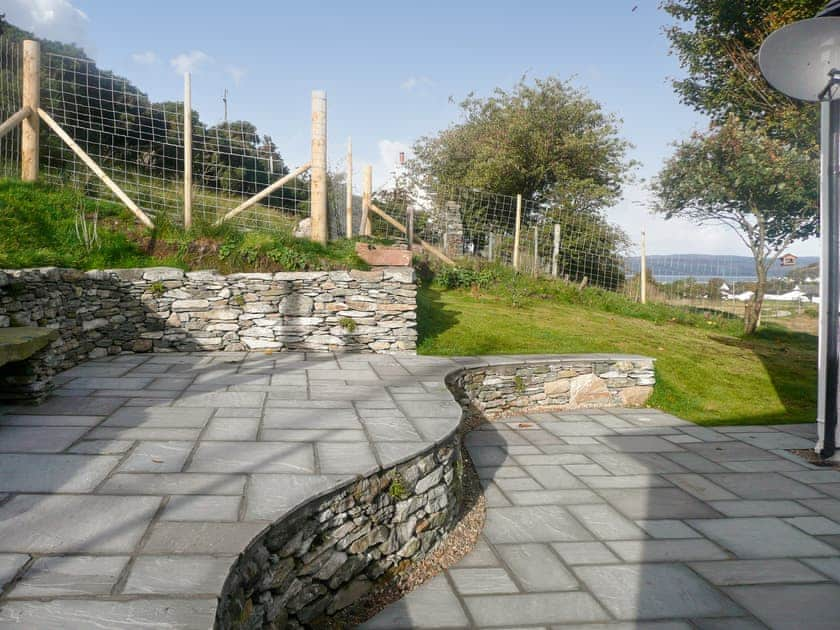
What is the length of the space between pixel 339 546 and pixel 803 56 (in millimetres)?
4708

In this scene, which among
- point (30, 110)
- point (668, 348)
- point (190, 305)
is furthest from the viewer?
point (668, 348)

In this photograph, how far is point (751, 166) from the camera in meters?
9.23

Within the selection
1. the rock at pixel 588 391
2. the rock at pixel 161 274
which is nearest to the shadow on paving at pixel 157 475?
the rock at pixel 161 274

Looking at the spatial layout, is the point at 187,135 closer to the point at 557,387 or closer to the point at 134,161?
the point at 134,161

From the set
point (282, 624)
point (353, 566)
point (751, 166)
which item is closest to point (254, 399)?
point (353, 566)

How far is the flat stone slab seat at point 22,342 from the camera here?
3.20 m

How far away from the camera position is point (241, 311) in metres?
6.08

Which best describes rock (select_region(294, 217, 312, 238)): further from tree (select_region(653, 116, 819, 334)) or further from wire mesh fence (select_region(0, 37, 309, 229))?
tree (select_region(653, 116, 819, 334))

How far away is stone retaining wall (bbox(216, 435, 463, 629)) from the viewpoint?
6.44 feet

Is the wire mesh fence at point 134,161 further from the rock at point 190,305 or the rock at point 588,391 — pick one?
the rock at point 588,391

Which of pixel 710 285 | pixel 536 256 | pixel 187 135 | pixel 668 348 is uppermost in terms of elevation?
pixel 187 135

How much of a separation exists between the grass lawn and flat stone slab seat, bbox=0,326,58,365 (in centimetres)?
368

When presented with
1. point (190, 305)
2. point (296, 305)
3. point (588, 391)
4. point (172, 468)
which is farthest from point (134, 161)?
point (588, 391)

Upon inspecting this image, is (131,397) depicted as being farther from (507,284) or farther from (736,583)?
(507,284)
